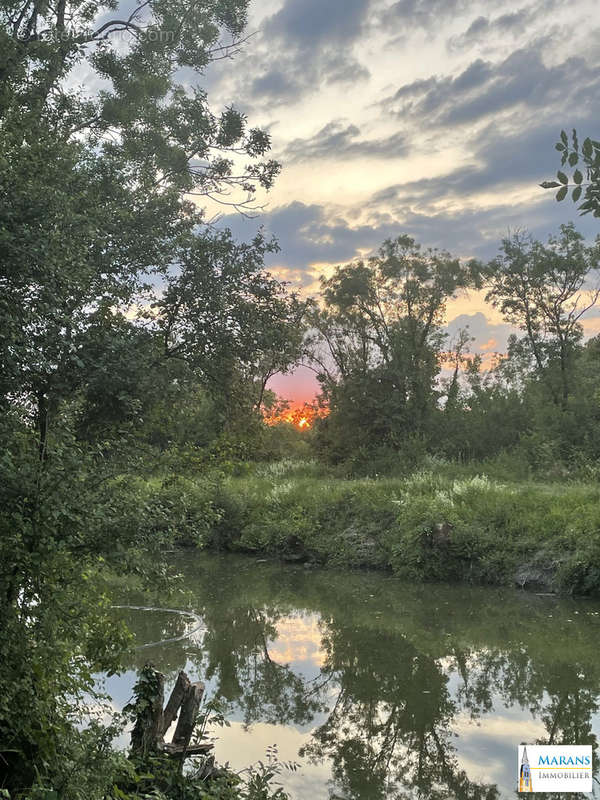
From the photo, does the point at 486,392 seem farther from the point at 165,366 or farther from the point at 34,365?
the point at 34,365

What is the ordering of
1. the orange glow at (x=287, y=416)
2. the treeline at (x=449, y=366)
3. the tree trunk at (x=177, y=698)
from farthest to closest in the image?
the orange glow at (x=287, y=416)
the treeline at (x=449, y=366)
the tree trunk at (x=177, y=698)

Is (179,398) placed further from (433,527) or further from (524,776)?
(433,527)

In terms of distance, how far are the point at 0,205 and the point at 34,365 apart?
117cm

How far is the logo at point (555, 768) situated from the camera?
6637 millimetres

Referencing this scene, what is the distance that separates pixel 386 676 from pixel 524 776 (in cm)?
381

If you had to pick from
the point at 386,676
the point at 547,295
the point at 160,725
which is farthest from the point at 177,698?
the point at 547,295

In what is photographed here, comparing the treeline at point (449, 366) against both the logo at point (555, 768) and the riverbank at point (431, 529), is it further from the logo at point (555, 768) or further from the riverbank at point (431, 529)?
the logo at point (555, 768)

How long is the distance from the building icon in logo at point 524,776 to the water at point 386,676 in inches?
4.9

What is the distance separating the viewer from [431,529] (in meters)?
17.7

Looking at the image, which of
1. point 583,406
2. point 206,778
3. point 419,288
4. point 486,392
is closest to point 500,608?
point 206,778

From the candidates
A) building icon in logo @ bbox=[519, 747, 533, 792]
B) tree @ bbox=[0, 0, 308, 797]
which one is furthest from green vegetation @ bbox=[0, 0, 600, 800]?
building icon in logo @ bbox=[519, 747, 533, 792]

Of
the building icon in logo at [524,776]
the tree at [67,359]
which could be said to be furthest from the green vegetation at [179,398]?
the building icon in logo at [524,776]

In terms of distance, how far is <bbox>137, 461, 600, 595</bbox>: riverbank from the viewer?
1608 centimetres

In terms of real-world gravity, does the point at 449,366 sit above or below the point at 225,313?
above
